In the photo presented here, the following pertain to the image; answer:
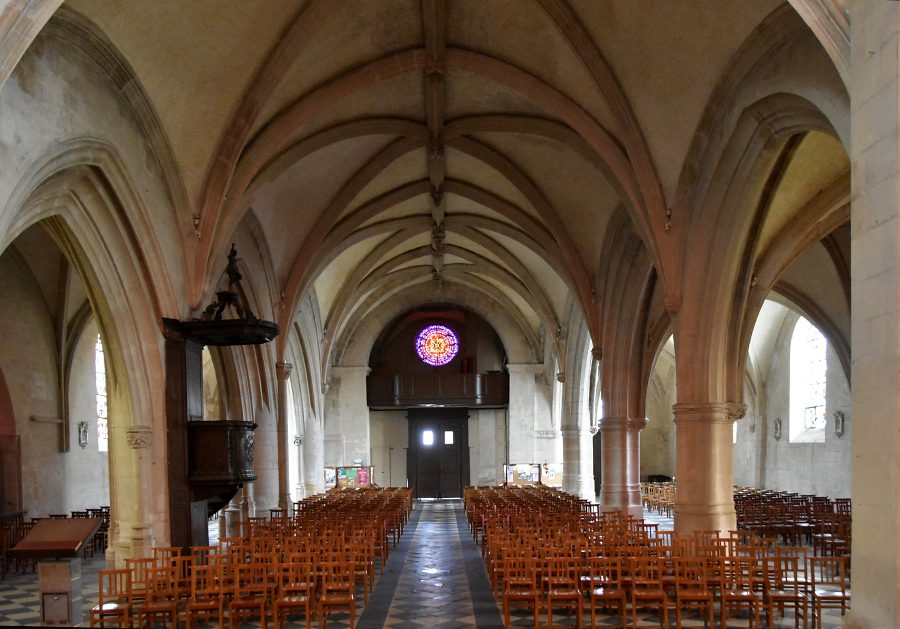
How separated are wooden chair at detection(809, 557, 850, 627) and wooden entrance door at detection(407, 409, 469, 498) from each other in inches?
958

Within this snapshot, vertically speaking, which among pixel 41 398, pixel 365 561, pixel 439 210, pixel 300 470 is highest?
pixel 439 210

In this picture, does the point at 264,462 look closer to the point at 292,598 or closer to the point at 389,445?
the point at 292,598

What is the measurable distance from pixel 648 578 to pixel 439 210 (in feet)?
56.5

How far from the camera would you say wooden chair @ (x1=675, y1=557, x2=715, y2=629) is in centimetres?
882

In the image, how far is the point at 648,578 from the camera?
398 inches

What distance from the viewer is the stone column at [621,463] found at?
77.9 feet

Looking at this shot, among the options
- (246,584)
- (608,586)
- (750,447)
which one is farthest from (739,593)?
(750,447)

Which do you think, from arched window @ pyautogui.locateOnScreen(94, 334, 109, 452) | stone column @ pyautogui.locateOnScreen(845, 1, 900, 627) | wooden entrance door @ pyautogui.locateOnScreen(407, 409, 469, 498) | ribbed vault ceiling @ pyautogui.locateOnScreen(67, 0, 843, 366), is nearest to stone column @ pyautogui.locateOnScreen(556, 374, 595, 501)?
wooden entrance door @ pyautogui.locateOnScreen(407, 409, 469, 498)

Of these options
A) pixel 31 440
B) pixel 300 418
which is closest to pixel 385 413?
pixel 300 418

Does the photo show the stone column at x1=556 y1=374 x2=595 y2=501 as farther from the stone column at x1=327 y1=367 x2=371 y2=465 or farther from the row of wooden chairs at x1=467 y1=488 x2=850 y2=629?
the row of wooden chairs at x1=467 y1=488 x2=850 y2=629

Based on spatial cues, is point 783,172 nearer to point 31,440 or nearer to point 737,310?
point 737,310

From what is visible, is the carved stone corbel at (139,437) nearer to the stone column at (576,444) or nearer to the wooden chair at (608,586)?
the wooden chair at (608,586)

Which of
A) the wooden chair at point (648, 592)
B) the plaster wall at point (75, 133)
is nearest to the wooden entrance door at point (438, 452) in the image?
the plaster wall at point (75, 133)

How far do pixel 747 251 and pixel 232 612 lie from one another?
10362 millimetres
